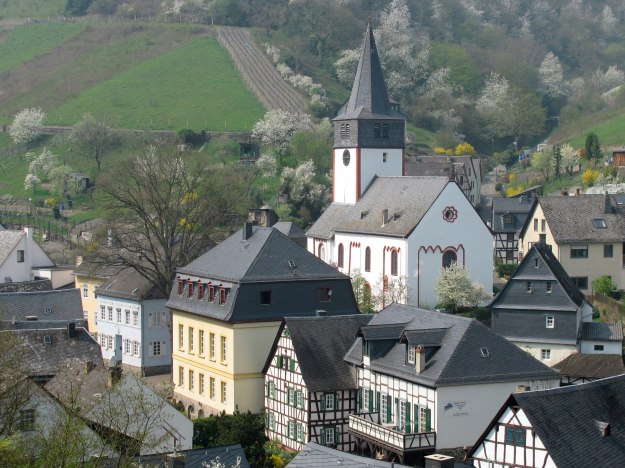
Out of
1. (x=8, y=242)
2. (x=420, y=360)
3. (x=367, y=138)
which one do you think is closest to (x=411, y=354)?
(x=420, y=360)

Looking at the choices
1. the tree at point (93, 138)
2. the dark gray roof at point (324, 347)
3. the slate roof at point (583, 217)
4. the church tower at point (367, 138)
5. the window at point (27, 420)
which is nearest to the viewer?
the window at point (27, 420)

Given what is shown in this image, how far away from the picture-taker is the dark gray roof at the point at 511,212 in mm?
77562

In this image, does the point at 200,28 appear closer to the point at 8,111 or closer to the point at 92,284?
the point at 8,111

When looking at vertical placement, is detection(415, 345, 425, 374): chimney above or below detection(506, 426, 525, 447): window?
above

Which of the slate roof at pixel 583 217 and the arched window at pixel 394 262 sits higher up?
the slate roof at pixel 583 217

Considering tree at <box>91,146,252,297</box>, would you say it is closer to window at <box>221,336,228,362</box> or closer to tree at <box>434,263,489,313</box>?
window at <box>221,336,228,362</box>

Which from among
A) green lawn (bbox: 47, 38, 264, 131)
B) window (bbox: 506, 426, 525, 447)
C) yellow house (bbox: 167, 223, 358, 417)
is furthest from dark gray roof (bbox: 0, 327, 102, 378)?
green lawn (bbox: 47, 38, 264, 131)

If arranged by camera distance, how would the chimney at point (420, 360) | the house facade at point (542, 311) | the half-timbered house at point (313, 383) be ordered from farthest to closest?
1. the house facade at point (542, 311)
2. the half-timbered house at point (313, 383)
3. the chimney at point (420, 360)

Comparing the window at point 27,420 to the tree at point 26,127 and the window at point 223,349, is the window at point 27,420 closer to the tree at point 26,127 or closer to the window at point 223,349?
the window at point 223,349

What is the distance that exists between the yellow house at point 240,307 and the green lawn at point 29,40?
9456 cm

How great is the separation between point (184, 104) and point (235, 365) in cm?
8012

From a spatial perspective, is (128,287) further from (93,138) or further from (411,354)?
(93,138)

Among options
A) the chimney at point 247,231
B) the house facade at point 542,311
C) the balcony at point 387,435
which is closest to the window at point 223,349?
the chimney at point 247,231

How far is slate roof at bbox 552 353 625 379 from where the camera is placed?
4962cm
